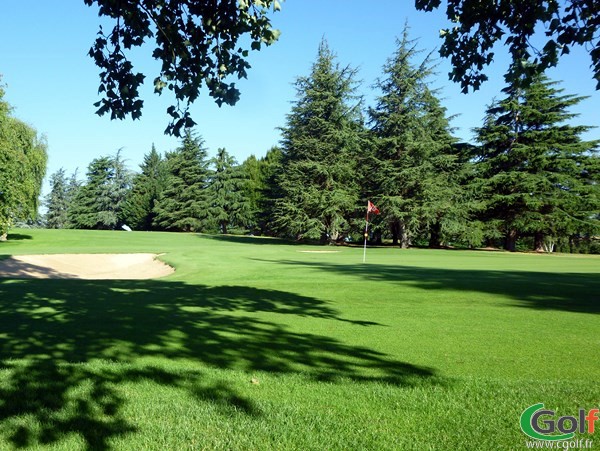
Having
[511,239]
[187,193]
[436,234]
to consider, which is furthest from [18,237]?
[511,239]

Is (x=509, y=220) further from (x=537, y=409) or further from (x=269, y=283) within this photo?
(x=537, y=409)

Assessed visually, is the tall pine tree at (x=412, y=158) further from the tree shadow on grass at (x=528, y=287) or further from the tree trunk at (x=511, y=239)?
the tree shadow on grass at (x=528, y=287)

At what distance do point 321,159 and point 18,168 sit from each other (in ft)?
82.1

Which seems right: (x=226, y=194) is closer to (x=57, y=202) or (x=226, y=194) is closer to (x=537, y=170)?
(x=537, y=170)

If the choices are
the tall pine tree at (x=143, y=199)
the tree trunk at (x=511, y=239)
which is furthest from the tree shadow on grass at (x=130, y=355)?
the tall pine tree at (x=143, y=199)

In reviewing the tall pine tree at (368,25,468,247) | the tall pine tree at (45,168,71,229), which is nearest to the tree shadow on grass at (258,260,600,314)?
the tall pine tree at (368,25,468,247)

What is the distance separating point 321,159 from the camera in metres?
44.6

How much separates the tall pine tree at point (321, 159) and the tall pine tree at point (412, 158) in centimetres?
271

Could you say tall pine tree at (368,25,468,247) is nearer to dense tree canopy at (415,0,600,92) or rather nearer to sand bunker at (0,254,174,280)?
sand bunker at (0,254,174,280)

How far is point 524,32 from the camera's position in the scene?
688 cm

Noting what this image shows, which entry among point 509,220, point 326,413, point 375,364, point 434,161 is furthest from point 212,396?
point 509,220

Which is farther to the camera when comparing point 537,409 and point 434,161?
point 434,161

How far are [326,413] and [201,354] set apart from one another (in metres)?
2.32

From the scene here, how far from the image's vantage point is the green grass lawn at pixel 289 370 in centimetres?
344
